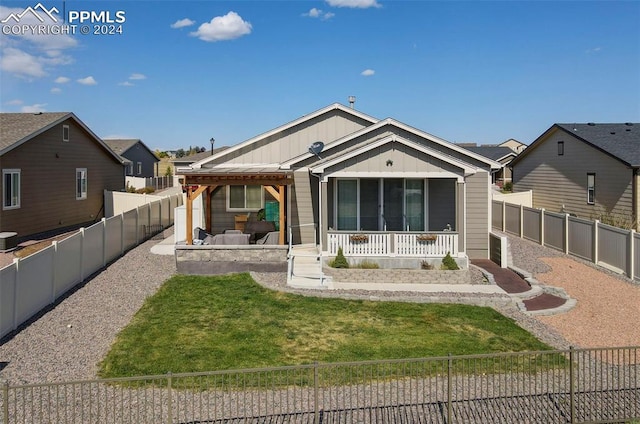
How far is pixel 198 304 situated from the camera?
12.5 m

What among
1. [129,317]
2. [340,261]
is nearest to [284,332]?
[129,317]

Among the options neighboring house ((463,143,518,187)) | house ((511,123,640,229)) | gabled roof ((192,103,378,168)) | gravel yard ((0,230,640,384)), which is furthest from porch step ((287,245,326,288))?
neighboring house ((463,143,518,187))

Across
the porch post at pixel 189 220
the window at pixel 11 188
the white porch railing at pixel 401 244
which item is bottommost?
the white porch railing at pixel 401 244

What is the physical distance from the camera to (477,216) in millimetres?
18078

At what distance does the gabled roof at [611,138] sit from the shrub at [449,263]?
12361 mm

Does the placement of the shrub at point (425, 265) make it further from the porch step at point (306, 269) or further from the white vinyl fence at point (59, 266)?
the white vinyl fence at point (59, 266)

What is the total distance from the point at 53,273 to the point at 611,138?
84.5 ft

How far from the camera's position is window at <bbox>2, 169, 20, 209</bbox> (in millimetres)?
19750

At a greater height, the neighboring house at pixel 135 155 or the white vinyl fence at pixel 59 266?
the neighboring house at pixel 135 155

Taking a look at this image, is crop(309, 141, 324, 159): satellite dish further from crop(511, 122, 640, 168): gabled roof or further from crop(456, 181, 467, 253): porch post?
crop(511, 122, 640, 168): gabled roof

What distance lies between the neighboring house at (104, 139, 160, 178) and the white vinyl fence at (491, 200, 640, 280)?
35803 mm

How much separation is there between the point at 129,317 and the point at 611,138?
24606mm

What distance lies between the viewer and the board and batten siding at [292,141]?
19391 mm

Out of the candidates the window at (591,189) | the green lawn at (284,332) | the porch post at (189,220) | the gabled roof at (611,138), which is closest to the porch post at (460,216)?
the green lawn at (284,332)
